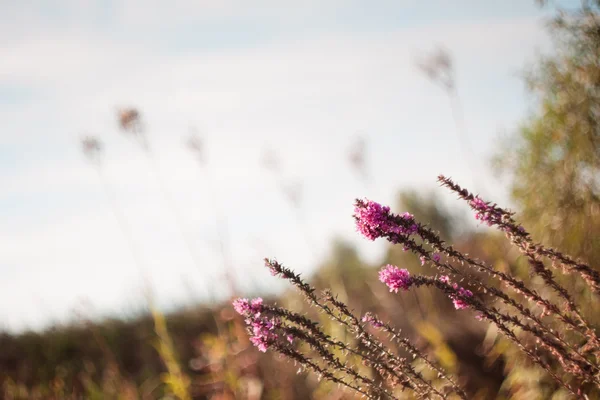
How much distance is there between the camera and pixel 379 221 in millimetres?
2143

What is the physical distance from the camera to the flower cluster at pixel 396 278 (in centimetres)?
222

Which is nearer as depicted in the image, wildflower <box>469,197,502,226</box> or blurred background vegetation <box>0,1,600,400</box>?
wildflower <box>469,197,502,226</box>

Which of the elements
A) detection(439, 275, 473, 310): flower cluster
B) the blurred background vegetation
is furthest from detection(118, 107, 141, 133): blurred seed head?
detection(439, 275, 473, 310): flower cluster

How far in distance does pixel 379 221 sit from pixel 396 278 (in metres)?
0.28

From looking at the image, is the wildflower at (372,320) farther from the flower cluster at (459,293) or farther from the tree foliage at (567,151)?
the tree foliage at (567,151)

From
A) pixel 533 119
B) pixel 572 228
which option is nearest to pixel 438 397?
pixel 572 228

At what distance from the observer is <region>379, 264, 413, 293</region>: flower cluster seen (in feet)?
7.28

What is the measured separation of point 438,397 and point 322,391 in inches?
136

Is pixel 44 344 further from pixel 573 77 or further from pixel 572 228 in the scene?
pixel 573 77

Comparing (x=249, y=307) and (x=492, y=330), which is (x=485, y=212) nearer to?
(x=249, y=307)

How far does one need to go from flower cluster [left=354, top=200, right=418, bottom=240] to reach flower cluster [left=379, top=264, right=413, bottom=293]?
19 cm

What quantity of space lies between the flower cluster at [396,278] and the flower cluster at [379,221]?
0.19 m

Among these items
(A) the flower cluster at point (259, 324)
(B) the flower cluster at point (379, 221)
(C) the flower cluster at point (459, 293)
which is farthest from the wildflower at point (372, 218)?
→ (A) the flower cluster at point (259, 324)

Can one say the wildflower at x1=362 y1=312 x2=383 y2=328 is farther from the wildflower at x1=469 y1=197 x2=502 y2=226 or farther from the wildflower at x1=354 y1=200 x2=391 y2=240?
the wildflower at x1=469 y1=197 x2=502 y2=226
